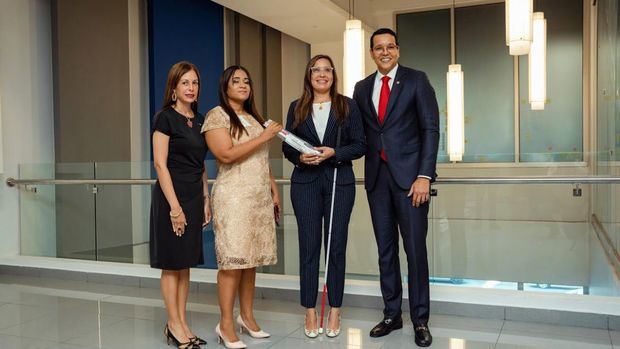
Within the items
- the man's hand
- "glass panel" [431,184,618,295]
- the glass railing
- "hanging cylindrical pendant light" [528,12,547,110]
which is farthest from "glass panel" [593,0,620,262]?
the man's hand

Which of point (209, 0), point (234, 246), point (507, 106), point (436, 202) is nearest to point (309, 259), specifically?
point (234, 246)

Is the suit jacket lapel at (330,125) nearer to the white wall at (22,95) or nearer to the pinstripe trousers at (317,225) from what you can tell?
the pinstripe trousers at (317,225)

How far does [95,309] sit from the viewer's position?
393 centimetres

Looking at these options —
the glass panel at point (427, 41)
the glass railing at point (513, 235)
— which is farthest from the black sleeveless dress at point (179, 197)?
the glass panel at point (427, 41)

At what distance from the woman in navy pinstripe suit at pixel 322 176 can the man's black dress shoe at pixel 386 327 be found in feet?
0.95

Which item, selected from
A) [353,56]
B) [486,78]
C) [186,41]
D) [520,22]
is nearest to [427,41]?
Result: [486,78]

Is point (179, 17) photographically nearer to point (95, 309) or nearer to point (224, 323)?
point (95, 309)

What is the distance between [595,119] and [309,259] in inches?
277

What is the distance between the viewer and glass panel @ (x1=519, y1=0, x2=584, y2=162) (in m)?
9.36

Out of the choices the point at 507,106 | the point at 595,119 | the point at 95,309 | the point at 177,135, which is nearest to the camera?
the point at 177,135

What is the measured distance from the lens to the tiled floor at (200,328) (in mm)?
3027

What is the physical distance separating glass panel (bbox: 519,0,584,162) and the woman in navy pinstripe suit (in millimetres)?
7207

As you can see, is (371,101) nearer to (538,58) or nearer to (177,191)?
(177,191)

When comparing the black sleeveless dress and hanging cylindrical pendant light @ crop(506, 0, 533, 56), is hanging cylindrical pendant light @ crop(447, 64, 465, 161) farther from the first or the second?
the black sleeveless dress
